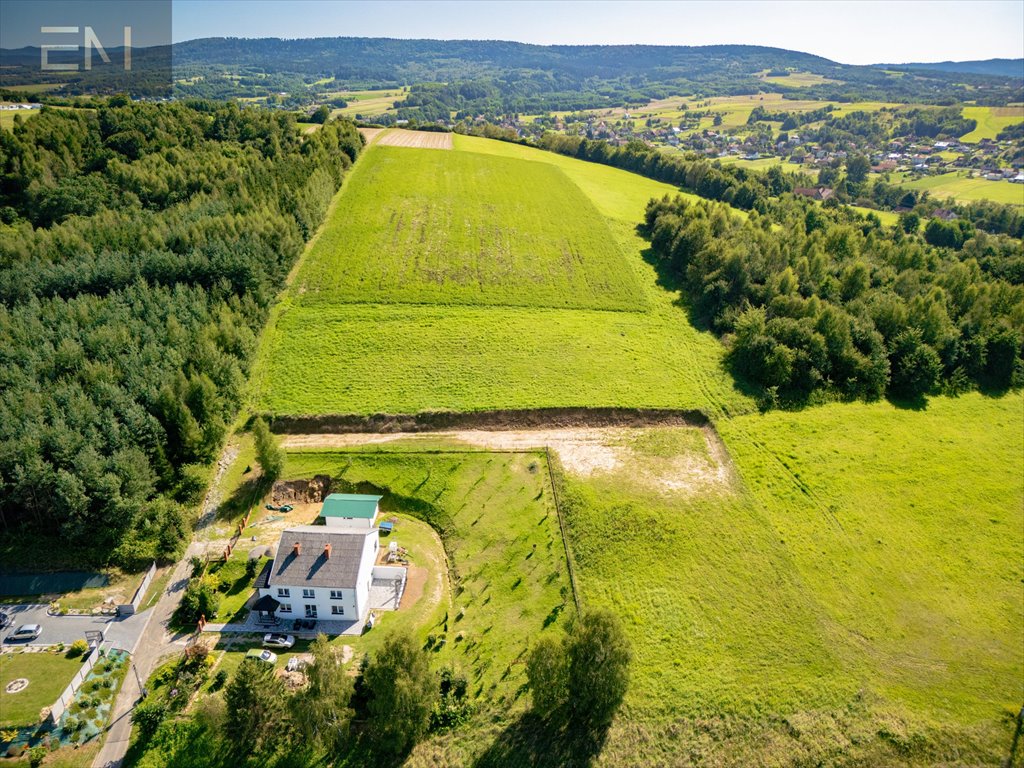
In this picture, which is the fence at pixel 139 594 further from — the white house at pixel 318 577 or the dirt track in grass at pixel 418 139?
the dirt track in grass at pixel 418 139

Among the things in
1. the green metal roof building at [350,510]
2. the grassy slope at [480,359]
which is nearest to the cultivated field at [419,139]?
the grassy slope at [480,359]

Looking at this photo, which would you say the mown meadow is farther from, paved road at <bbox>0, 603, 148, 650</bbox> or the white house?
paved road at <bbox>0, 603, 148, 650</bbox>

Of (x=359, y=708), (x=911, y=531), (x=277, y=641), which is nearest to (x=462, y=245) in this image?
(x=277, y=641)

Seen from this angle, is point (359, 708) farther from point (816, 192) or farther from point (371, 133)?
point (816, 192)

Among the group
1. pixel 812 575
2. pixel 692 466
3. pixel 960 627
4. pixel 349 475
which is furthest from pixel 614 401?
pixel 960 627

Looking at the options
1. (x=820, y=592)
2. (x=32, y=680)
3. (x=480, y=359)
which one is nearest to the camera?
(x=32, y=680)
